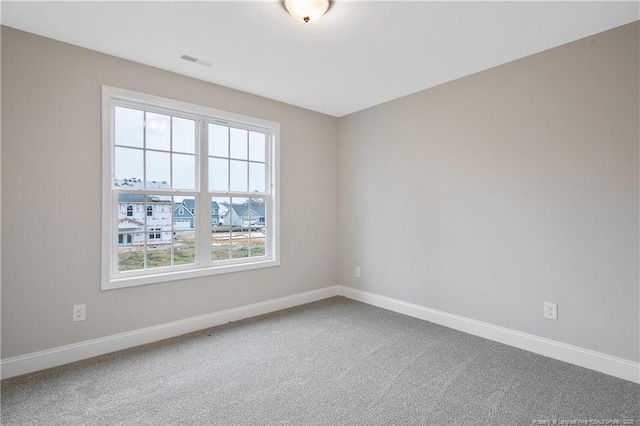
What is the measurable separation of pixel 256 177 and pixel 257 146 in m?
→ 0.37

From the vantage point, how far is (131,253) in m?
2.89

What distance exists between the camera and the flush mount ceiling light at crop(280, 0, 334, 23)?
195cm

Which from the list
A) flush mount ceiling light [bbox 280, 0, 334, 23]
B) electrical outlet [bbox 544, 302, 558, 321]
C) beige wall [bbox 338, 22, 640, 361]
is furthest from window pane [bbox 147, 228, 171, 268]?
electrical outlet [bbox 544, 302, 558, 321]

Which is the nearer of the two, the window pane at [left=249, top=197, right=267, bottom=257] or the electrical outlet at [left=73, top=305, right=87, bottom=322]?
the electrical outlet at [left=73, top=305, right=87, bottom=322]

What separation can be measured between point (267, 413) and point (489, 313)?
86.7 inches

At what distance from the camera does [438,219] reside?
11.0 feet

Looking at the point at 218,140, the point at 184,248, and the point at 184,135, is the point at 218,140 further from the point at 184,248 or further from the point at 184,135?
the point at 184,248

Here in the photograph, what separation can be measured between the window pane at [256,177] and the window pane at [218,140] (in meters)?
0.36

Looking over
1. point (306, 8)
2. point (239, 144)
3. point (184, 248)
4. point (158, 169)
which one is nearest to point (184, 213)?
point (184, 248)

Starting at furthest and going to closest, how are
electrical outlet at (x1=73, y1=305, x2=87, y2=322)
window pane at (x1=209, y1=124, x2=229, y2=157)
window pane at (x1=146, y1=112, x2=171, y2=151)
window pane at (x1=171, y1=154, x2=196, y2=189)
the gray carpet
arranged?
1. window pane at (x1=209, y1=124, x2=229, y2=157)
2. window pane at (x1=171, y1=154, x2=196, y2=189)
3. window pane at (x1=146, y1=112, x2=171, y2=151)
4. electrical outlet at (x1=73, y1=305, x2=87, y2=322)
5. the gray carpet

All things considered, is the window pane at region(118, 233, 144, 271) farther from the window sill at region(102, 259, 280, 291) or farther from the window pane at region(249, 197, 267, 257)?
the window pane at region(249, 197, 267, 257)

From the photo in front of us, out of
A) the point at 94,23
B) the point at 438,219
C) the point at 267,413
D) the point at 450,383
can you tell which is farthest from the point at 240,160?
the point at 450,383

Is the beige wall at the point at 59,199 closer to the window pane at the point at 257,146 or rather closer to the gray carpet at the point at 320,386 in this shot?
the gray carpet at the point at 320,386

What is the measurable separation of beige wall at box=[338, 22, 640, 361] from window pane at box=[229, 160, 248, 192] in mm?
1582
